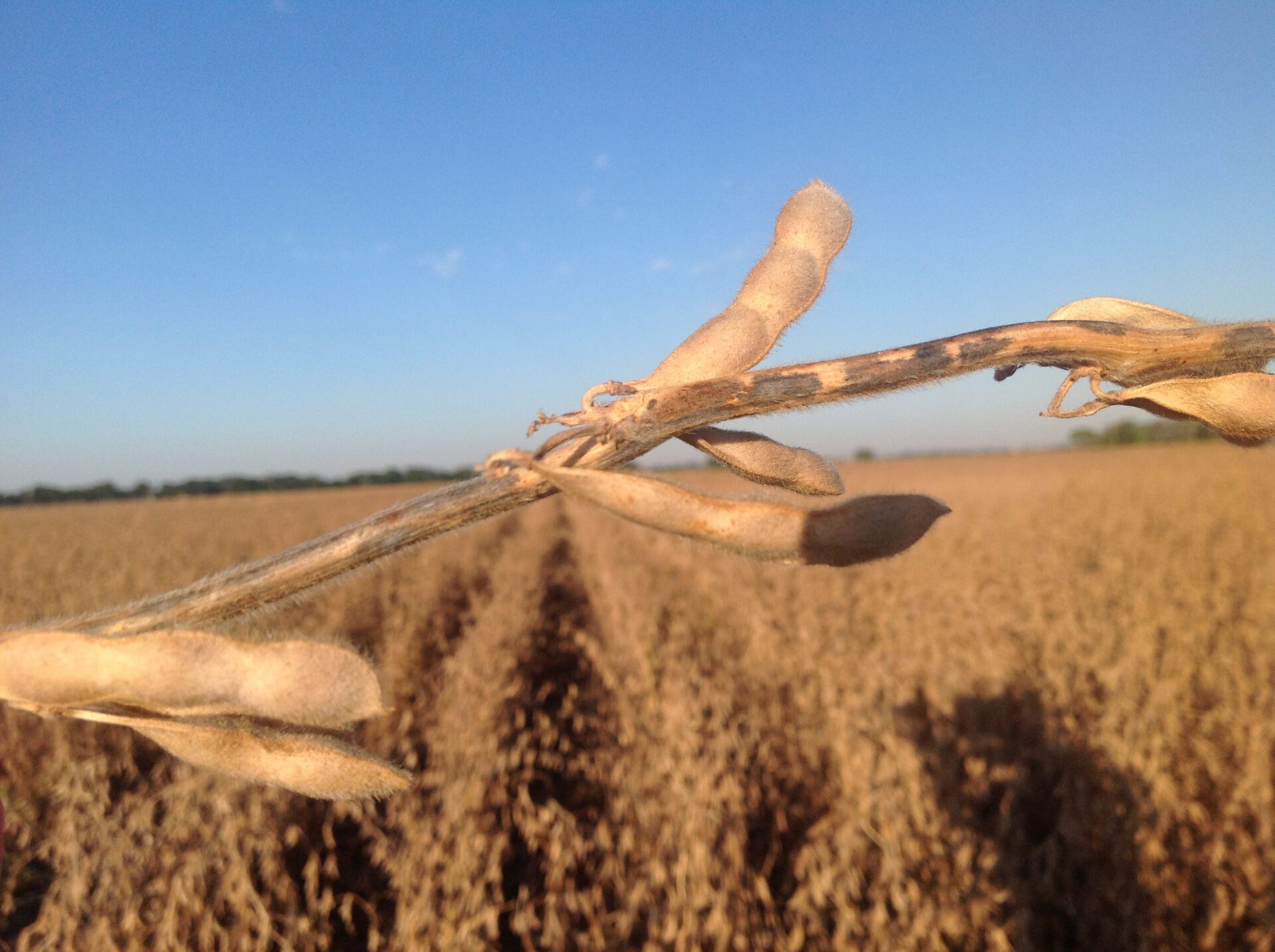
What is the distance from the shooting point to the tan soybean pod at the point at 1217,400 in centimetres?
70

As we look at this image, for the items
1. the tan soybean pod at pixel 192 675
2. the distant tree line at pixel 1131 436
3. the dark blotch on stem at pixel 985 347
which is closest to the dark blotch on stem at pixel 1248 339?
the dark blotch on stem at pixel 985 347

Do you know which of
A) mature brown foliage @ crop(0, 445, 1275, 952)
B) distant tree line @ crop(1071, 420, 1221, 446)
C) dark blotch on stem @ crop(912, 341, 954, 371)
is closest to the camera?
dark blotch on stem @ crop(912, 341, 954, 371)

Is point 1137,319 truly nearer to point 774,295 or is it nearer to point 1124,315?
point 1124,315

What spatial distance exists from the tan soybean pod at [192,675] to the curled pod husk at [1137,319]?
0.73m

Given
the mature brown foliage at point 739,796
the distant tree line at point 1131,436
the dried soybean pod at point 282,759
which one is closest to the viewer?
the dried soybean pod at point 282,759

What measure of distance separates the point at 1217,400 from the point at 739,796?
10.5 ft

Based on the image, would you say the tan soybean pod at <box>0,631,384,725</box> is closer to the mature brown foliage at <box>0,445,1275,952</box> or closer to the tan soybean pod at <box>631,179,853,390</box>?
the mature brown foliage at <box>0,445,1275,952</box>

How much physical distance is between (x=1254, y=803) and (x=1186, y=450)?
156ft

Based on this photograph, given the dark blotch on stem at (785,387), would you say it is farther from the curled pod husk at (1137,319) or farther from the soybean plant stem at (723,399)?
the curled pod husk at (1137,319)

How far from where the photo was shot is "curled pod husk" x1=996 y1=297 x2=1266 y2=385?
2.32ft

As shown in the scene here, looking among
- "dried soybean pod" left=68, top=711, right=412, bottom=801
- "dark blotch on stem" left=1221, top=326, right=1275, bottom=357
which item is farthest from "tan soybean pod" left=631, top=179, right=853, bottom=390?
"dried soybean pod" left=68, top=711, right=412, bottom=801

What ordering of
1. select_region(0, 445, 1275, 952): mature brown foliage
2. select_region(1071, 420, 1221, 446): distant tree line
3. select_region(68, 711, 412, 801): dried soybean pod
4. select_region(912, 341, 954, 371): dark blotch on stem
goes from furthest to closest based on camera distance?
select_region(1071, 420, 1221, 446): distant tree line
select_region(0, 445, 1275, 952): mature brown foliage
select_region(68, 711, 412, 801): dried soybean pod
select_region(912, 341, 954, 371): dark blotch on stem

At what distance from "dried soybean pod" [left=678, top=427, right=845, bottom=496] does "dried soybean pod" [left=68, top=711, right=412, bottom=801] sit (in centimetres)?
45

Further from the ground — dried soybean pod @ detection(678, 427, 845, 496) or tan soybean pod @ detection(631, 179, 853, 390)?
tan soybean pod @ detection(631, 179, 853, 390)
